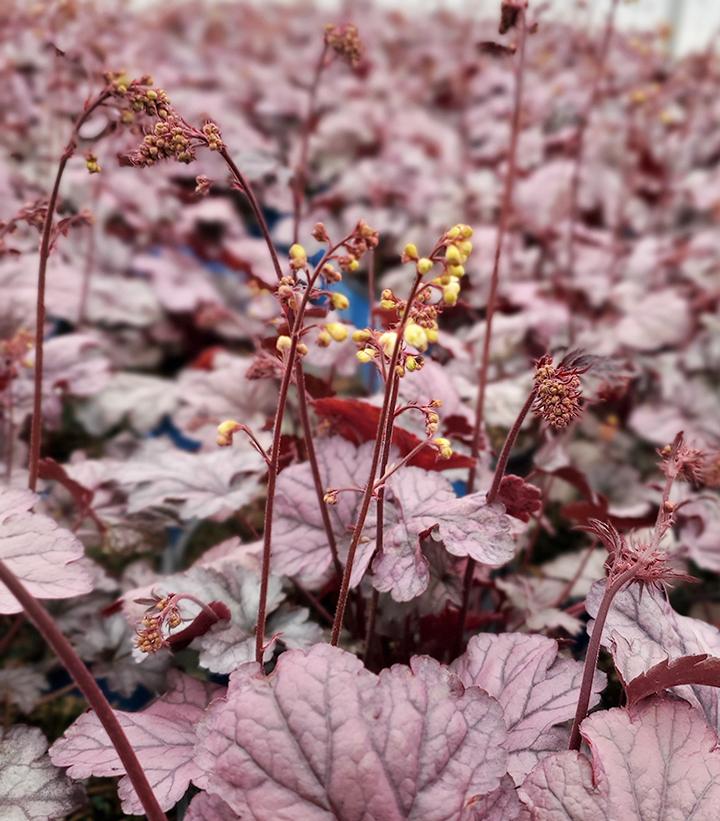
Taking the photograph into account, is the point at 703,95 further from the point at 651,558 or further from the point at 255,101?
the point at 651,558

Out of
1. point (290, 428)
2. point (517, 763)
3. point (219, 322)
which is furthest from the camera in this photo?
point (219, 322)

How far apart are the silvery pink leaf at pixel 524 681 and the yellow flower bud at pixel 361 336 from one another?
1.59 ft

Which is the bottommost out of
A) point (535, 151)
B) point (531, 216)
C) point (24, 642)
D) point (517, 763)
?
point (24, 642)

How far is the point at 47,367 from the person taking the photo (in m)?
1.90

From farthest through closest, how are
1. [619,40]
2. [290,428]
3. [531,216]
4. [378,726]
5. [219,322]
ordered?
[619,40]
[531,216]
[219,322]
[290,428]
[378,726]

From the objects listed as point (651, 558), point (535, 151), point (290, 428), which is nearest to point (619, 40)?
point (535, 151)

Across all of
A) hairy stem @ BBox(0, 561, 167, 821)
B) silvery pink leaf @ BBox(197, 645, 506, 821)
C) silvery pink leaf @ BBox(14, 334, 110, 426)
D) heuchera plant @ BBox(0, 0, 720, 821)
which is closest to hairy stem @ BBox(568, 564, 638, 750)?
heuchera plant @ BBox(0, 0, 720, 821)

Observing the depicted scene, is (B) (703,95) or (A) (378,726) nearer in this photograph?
(A) (378,726)

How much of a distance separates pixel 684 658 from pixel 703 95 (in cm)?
337

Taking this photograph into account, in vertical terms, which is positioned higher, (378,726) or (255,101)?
(255,101)

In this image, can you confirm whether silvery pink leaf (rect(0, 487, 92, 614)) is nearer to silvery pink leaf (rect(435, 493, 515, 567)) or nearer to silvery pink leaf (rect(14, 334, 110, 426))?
silvery pink leaf (rect(435, 493, 515, 567))

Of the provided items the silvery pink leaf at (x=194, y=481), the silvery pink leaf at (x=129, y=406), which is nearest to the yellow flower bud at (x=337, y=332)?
the silvery pink leaf at (x=194, y=481)

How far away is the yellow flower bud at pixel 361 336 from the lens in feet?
3.04

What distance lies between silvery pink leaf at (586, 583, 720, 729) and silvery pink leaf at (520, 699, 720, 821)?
7 centimetres
